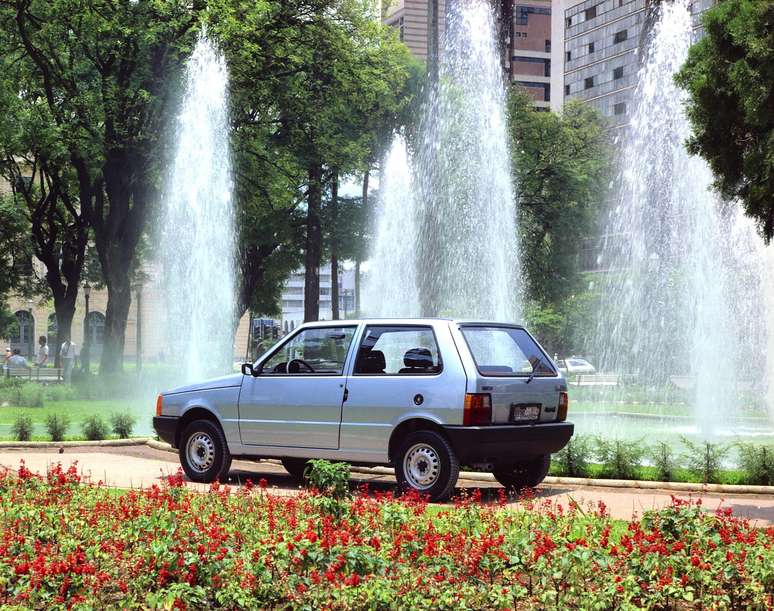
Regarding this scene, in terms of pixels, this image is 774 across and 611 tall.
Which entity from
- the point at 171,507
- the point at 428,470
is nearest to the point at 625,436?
the point at 428,470

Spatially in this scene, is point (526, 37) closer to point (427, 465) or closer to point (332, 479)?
point (427, 465)

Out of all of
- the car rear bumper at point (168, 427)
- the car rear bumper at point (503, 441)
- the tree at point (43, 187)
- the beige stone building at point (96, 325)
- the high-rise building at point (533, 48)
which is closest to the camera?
the car rear bumper at point (503, 441)

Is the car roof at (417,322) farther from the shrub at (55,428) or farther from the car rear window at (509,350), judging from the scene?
the shrub at (55,428)

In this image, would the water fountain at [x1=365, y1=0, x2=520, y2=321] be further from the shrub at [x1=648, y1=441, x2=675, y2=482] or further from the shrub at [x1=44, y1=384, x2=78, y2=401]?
the shrub at [x1=648, y1=441, x2=675, y2=482]

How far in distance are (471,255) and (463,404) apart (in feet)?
71.6

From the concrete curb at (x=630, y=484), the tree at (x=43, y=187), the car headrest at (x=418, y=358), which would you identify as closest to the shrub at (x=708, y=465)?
the concrete curb at (x=630, y=484)

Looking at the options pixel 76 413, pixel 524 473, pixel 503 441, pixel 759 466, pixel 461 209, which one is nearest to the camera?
pixel 503 441

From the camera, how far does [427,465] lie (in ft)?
35.7

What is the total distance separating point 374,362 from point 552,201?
140ft

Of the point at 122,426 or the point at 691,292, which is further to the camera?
the point at 691,292

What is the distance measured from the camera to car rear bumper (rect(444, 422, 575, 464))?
10578 millimetres

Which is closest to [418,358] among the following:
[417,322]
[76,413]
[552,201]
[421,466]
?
[417,322]

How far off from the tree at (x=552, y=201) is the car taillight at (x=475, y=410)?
133 ft

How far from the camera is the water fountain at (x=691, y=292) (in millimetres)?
25438
